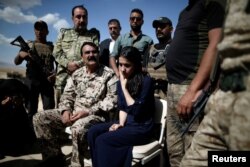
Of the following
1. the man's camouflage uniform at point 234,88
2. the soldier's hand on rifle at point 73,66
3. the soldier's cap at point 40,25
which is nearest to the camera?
the man's camouflage uniform at point 234,88

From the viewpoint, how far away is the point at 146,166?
3.11 m

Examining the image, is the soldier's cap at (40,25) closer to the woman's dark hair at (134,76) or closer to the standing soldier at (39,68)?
the standing soldier at (39,68)

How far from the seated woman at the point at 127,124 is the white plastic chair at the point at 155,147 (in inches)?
3.0

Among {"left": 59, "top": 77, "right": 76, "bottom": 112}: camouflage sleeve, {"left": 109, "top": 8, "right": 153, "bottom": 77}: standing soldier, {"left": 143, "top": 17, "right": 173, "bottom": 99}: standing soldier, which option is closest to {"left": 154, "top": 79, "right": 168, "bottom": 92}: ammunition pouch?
{"left": 143, "top": 17, "right": 173, "bottom": 99}: standing soldier

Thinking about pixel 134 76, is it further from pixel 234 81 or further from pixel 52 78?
pixel 52 78

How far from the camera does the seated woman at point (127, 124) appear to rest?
2.75 m

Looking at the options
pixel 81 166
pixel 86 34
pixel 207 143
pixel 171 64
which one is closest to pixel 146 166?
pixel 81 166

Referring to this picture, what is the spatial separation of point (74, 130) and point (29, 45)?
9.24 ft

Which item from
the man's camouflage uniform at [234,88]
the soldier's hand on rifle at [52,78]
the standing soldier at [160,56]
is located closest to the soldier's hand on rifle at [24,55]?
the soldier's hand on rifle at [52,78]

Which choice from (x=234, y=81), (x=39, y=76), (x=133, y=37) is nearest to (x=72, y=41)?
A: (x=133, y=37)

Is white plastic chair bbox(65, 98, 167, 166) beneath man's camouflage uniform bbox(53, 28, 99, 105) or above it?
beneath

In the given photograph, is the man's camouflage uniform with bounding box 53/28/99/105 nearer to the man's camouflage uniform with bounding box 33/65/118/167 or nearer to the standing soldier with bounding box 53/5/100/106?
the standing soldier with bounding box 53/5/100/106

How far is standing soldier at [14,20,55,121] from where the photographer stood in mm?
5121

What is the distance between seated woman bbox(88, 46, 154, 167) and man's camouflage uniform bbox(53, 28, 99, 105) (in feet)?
5.04
